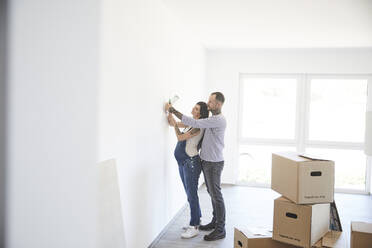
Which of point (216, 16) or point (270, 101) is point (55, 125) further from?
point (270, 101)

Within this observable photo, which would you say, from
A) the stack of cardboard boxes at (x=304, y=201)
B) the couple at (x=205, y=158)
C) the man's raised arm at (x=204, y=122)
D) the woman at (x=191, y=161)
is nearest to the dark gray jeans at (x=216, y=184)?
the couple at (x=205, y=158)

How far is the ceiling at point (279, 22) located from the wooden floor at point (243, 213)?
7.24 feet

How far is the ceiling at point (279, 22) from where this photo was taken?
3.33m

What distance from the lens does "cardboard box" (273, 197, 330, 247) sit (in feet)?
7.77

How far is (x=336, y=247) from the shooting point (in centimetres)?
234

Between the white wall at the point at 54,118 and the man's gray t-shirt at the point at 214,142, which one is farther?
the man's gray t-shirt at the point at 214,142

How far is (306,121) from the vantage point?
5.89 m

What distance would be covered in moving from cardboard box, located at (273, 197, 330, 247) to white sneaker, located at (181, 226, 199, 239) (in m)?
1.21

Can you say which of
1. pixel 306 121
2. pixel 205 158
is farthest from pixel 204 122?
pixel 306 121

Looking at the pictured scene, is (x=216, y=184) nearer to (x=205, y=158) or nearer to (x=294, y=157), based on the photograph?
(x=205, y=158)

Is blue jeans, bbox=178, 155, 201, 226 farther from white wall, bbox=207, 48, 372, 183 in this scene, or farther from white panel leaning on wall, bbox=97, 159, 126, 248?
white wall, bbox=207, 48, 372, 183

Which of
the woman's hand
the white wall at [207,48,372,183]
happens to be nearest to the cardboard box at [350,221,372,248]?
the woman's hand

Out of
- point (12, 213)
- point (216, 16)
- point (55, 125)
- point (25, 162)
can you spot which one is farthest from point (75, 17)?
point (216, 16)

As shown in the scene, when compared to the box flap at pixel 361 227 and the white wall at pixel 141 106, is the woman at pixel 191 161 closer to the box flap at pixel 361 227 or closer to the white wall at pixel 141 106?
the white wall at pixel 141 106
